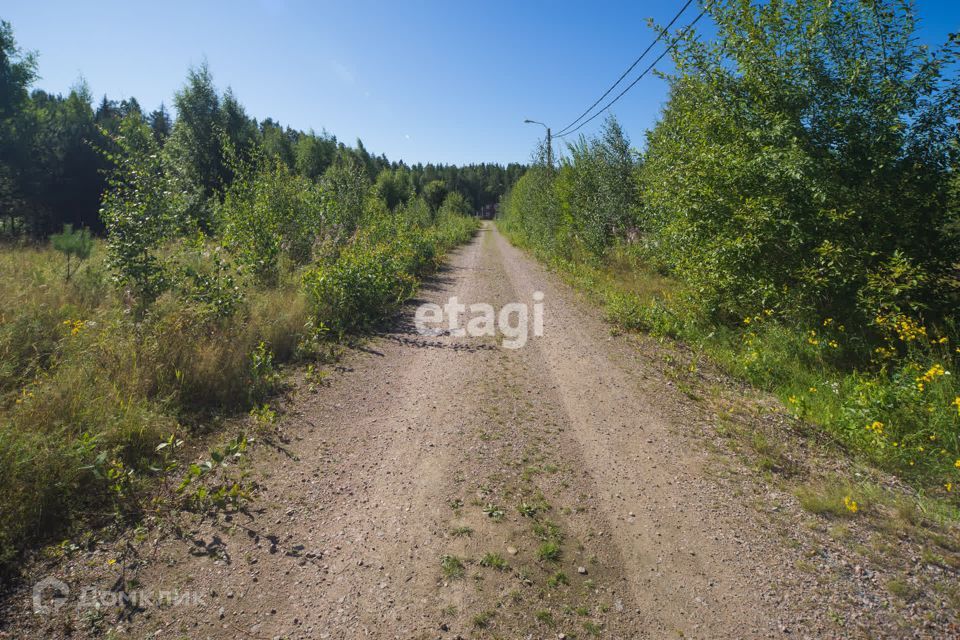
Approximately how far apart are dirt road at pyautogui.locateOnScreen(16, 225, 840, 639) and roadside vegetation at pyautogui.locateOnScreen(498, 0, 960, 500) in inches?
61.5

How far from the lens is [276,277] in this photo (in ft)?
29.0

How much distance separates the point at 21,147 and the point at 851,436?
105 ft

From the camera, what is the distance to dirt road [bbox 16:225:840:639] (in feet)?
7.75

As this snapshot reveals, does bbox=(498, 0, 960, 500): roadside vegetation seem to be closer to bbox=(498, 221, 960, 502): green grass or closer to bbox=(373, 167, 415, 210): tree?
bbox=(498, 221, 960, 502): green grass

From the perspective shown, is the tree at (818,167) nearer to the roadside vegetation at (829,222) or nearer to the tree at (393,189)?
the roadside vegetation at (829,222)

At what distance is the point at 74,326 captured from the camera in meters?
4.91

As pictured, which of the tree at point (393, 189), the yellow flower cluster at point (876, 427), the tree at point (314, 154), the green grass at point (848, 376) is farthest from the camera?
the tree at point (393, 189)

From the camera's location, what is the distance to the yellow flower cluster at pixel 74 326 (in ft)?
15.1

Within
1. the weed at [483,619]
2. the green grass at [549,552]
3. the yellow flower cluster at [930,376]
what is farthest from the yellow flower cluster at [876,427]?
the weed at [483,619]

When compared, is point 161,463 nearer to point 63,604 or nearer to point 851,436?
point 63,604

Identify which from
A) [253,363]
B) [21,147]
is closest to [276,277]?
[253,363]

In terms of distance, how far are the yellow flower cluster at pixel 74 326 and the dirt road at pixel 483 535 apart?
243 cm

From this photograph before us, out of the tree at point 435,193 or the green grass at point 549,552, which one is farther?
the tree at point 435,193

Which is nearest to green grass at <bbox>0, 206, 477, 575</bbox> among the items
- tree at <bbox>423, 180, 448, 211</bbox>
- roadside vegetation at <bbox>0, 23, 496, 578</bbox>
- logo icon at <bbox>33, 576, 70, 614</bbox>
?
roadside vegetation at <bbox>0, 23, 496, 578</bbox>
